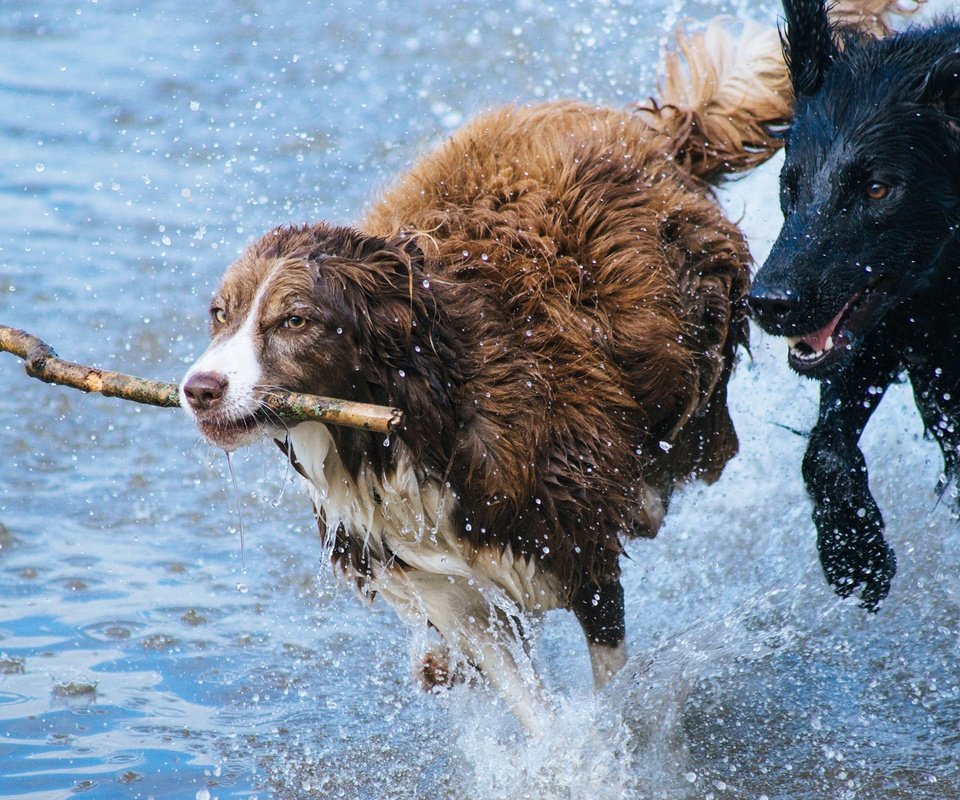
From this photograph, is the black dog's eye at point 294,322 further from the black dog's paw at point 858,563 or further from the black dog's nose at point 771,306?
the black dog's paw at point 858,563

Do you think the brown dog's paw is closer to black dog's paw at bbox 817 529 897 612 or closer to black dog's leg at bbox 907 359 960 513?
black dog's paw at bbox 817 529 897 612

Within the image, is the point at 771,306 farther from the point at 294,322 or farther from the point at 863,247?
the point at 294,322

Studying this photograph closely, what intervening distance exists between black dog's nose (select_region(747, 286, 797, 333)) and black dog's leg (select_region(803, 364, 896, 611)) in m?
0.57

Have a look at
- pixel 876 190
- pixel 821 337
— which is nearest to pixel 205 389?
pixel 821 337

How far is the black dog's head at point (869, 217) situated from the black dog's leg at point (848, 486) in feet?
1.25

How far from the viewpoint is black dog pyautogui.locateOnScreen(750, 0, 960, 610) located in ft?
12.6

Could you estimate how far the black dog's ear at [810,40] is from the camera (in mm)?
4227

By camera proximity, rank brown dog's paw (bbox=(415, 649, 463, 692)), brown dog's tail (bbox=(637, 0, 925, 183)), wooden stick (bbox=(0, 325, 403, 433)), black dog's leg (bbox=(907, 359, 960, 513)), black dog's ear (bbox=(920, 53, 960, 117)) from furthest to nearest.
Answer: brown dog's tail (bbox=(637, 0, 925, 183)), brown dog's paw (bbox=(415, 649, 463, 692)), black dog's leg (bbox=(907, 359, 960, 513)), black dog's ear (bbox=(920, 53, 960, 117)), wooden stick (bbox=(0, 325, 403, 433))

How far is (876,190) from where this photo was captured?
391cm

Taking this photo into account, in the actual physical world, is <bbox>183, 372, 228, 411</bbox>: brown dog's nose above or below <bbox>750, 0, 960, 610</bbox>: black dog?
below

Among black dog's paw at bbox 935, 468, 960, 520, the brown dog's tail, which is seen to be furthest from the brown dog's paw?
the brown dog's tail

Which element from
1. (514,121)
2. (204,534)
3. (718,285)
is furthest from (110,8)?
(718,285)

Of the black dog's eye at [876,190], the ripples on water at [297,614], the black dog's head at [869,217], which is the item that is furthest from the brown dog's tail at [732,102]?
the ripples on water at [297,614]

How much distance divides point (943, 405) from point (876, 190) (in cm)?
82
